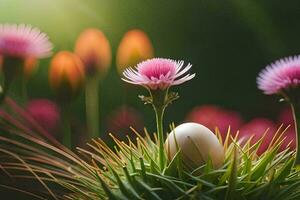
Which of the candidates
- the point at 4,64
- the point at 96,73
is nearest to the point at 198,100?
the point at 96,73

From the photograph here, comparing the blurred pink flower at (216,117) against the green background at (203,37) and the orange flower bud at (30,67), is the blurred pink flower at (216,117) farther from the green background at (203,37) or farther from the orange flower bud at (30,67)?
the orange flower bud at (30,67)

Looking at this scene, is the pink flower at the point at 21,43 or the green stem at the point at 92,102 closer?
the pink flower at the point at 21,43

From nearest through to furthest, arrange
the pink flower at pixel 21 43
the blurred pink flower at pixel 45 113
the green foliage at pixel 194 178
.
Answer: the green foliage at pixel 194 178 < the pink flower at pixel 21 43 < the blurred pink flower at pixel 45 113

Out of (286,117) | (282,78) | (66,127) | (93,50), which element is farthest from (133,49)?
(282,78)

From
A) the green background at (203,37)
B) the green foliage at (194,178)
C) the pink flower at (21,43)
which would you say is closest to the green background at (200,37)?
the green background at (203,37)

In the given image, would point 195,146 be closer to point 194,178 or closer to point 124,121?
point 194,178

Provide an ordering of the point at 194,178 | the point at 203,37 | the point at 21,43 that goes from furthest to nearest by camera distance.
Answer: the point at 203,37 → the point at 21,43 → the point at 194,178
